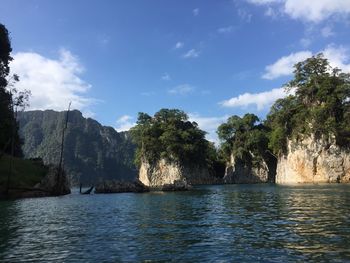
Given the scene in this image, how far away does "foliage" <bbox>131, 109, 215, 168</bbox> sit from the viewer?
140125 mm

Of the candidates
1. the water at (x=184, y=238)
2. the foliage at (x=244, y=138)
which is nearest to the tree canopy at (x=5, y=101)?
the water at (x=184, y=238)

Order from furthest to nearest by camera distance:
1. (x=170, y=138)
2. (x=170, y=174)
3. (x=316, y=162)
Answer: (x=170, y=174) → (x=170, y=138) → (x=316, y=162)

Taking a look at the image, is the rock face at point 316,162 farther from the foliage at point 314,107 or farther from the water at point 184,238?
the water at point 184,238

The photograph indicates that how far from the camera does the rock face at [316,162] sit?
98938mm

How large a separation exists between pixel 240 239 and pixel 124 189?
65684 mm

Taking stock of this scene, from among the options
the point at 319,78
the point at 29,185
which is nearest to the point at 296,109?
the point at 319,78

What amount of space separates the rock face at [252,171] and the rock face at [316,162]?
27782mm

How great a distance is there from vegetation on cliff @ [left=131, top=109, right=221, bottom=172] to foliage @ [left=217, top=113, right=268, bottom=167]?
963 cm

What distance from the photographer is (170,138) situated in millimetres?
138750

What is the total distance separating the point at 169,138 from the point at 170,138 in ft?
1.26

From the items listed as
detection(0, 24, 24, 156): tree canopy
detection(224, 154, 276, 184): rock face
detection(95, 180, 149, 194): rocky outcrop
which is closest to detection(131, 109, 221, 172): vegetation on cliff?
detection(224, 154, 276, 184): rock face

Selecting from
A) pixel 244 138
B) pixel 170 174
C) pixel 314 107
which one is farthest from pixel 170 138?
pixel 314 107

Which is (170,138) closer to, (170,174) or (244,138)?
(170,174)

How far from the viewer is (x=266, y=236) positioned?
19.3m
